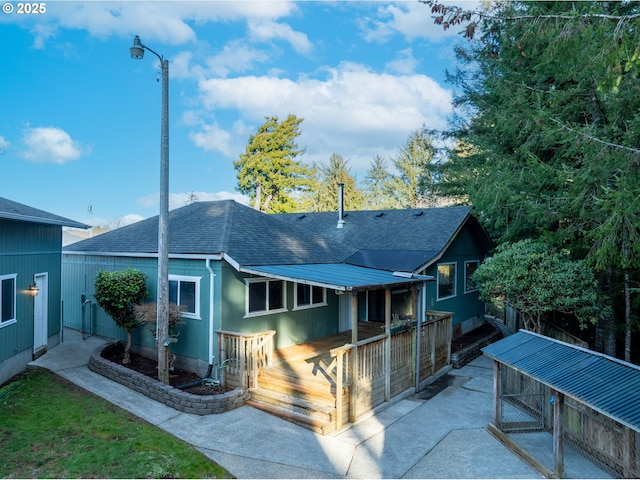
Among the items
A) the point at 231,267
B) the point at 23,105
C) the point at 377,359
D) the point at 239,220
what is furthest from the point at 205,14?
the point at 23,105

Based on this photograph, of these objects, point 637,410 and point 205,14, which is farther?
point 205,14

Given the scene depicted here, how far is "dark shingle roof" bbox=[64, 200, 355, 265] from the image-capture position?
31.1ft

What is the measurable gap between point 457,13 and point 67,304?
14.9m

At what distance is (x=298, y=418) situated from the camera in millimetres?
7254

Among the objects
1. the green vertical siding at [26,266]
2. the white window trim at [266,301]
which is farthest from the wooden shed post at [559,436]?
the green vertical siding at [26,266]

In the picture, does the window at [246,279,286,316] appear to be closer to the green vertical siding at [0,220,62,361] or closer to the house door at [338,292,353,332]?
the house door at [338,292,353,332]

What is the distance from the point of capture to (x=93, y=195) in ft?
109

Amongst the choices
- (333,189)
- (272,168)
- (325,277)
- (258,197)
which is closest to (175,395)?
→ (325,277)

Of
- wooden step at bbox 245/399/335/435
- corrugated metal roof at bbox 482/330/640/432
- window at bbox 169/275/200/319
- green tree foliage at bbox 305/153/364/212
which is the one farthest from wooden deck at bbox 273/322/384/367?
green tree foliage at bbox 305/153/364/212

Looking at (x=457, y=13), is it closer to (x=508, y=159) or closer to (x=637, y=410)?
(x=637, y=410)

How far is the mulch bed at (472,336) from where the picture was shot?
12.9 m

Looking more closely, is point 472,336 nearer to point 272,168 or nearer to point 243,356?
point 243,356

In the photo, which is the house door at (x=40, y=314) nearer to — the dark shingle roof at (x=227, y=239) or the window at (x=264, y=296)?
the dark shingle roof at (x=227, y=239)

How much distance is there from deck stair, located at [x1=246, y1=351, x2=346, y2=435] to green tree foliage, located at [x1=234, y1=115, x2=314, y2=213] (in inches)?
1072
